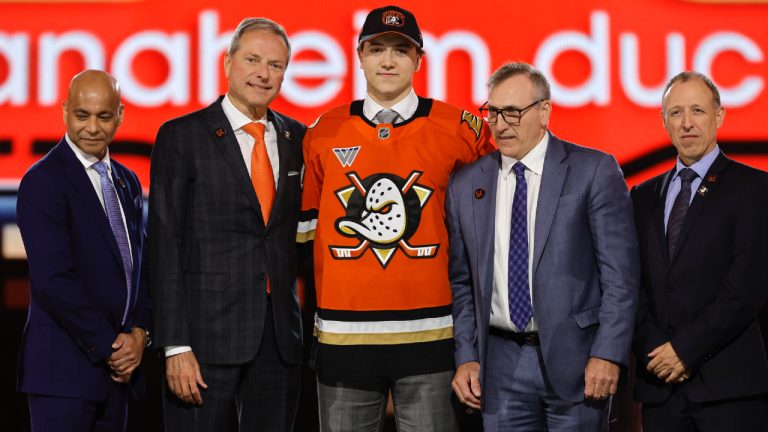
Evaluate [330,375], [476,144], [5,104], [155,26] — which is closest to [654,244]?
[476,144]

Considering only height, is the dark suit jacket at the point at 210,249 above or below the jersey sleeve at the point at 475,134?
below

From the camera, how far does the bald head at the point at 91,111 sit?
9.36ft

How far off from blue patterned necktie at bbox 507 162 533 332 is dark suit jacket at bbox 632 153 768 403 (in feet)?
1.37

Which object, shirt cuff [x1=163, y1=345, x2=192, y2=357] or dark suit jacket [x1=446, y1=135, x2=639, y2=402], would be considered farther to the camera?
shirt cuff [x1=163, y1=345, x2=192, y2=357]

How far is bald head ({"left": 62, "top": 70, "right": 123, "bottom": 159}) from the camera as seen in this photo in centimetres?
285

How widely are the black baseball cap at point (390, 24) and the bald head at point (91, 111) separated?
88 cm

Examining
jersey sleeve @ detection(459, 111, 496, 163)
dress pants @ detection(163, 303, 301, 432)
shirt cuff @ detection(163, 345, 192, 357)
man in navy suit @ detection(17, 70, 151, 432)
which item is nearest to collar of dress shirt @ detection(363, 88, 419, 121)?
jersey sleeve @ detection(459, 111, 496, 163)

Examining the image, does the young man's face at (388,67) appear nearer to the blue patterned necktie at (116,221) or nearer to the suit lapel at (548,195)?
the suit lapel at (548,195)

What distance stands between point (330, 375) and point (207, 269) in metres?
0.52

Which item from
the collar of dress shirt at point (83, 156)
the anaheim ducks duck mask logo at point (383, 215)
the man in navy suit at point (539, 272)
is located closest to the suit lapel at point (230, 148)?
the anaheim ducks duck mask logo at point (383, 215)

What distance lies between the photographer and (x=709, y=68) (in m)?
4.23

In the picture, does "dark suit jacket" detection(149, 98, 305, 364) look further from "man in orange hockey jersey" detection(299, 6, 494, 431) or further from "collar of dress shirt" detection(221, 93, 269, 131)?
"man in orange hockey jersey" detection(299, 6, 494, 431)

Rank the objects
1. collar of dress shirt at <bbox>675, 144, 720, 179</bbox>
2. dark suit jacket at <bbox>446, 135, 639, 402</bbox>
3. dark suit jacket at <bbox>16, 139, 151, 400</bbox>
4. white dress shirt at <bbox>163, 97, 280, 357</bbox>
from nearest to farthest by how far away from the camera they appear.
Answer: dark suit jacket at <bbox>446, 135, 639, 402</bbox>, dark suit jacket at <bbox>16, 139, 151, 400</bbox>, collar of dress shirt at <bbox>675, 144, 720, 179</bbox>, white dress shirt at <bbox>163, 97, 280, 357</bbox>

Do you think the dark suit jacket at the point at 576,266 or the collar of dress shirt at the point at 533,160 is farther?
the collar of dress shirt at the point at 533,160
